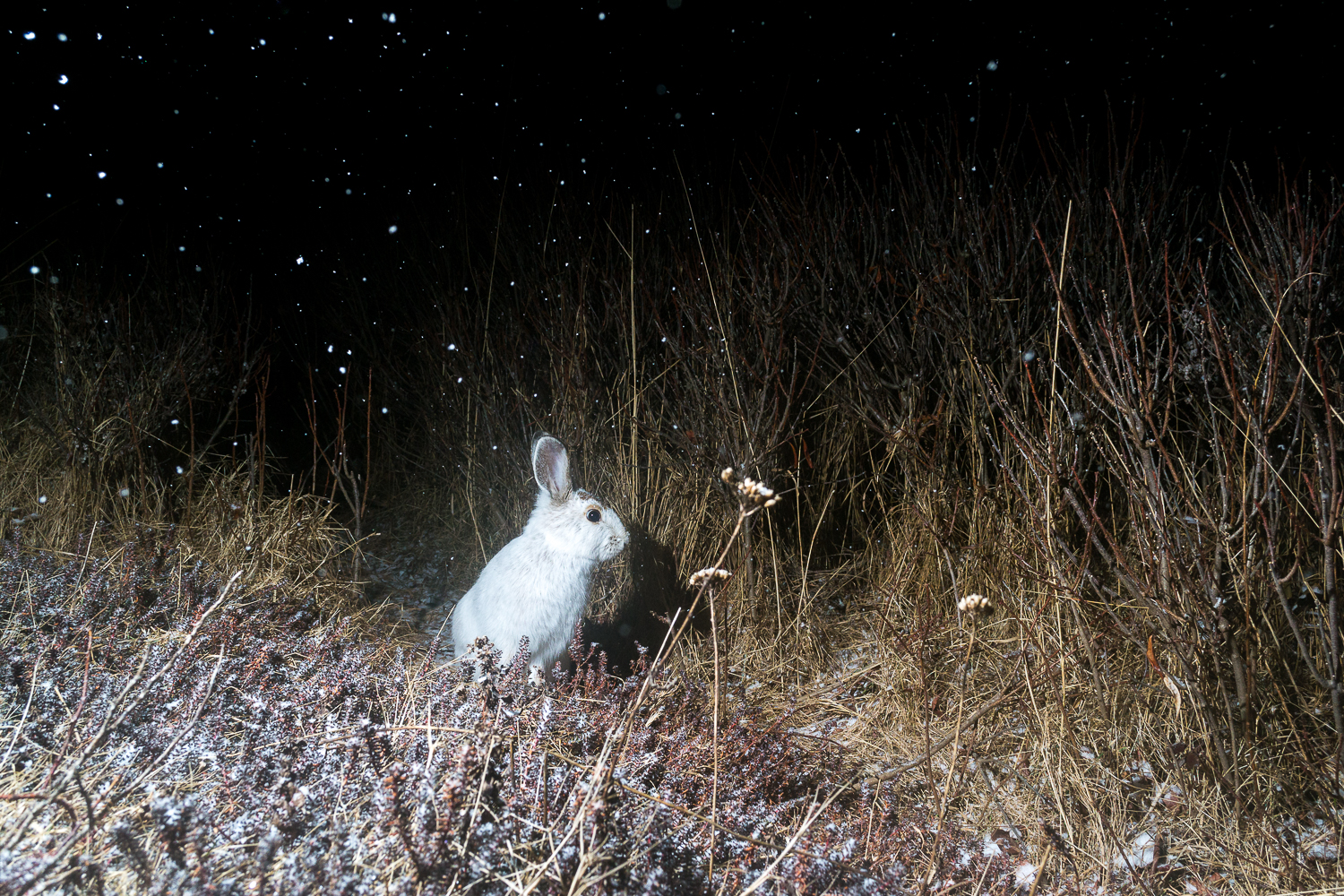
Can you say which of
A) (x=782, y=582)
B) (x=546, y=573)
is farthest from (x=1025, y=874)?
(x=546, y=573)

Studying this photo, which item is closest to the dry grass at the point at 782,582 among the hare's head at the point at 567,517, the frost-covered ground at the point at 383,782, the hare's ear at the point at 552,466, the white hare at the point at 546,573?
the frost-covered ground at the point at 383,782

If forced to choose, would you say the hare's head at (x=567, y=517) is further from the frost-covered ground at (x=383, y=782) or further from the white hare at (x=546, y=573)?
the frost-covered ground at (x=383, y=782)

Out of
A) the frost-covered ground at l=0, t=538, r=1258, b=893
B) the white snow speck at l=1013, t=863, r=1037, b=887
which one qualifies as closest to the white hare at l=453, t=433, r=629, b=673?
the frost-covered ground at l=0, t=538, r=1258, b=893

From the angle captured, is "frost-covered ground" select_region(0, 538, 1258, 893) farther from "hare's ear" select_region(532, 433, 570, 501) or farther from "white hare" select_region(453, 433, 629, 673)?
"hare's ear" select_region(532, 433, 570, 501)

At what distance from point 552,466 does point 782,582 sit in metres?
1.31

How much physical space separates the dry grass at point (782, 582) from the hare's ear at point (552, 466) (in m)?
0.57

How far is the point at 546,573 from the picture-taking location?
92.9 inches

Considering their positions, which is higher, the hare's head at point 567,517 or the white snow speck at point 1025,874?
the hare's head at point 567,517

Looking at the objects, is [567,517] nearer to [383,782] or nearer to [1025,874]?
[383,782]

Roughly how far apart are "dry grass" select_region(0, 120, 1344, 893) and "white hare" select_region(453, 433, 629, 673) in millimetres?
206

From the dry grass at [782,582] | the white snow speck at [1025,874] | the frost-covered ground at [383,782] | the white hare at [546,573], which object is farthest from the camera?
the white hare at [546,573]

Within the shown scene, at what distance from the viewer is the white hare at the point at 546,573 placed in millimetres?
2312

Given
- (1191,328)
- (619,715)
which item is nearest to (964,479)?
(1191,328)

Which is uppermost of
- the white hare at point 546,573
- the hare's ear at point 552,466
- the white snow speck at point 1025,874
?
the hare's ear at point 552,466
